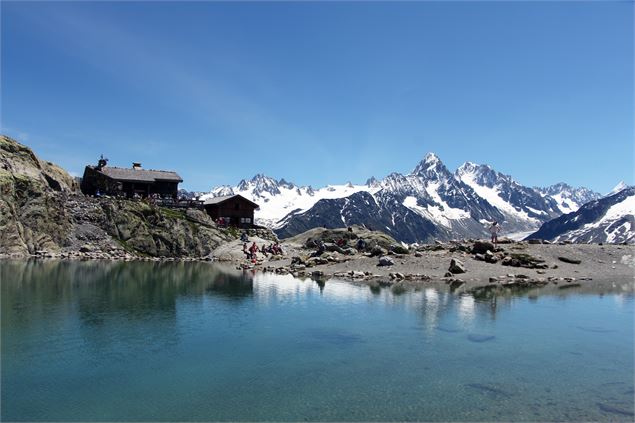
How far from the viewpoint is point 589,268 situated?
66.8 metres

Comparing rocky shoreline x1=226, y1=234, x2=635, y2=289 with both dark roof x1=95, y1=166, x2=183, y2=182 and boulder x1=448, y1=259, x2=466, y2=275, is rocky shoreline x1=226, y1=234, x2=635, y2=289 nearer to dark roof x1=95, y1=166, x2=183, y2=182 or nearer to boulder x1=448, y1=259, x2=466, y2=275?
boulder x1=448, y1=259, x2=466, y2=275

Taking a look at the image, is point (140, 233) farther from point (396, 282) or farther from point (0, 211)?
point (396, 282)

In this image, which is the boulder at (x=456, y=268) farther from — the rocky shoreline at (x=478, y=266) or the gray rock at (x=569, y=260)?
the gray rock at (x=569, y=260)

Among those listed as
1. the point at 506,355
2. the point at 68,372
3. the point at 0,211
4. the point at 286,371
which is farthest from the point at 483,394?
the point at 0,211

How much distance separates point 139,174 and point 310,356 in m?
107

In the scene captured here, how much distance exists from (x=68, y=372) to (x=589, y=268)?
68.9m

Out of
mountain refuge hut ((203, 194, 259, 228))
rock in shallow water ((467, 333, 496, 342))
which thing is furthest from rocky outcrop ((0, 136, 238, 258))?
rock in shallow water ((467, 333, 496, 342))

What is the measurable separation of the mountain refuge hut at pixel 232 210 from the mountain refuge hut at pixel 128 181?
1047cm

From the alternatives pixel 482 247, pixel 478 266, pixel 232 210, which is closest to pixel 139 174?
pixel 232 210

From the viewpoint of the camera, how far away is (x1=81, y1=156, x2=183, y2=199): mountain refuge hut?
113250 mm

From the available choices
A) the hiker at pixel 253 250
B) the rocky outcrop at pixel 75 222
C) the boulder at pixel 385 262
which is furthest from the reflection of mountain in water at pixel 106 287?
the boulder at pixel 385 262

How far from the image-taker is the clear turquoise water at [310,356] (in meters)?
18.4

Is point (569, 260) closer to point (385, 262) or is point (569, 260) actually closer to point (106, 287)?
point (385, 262)

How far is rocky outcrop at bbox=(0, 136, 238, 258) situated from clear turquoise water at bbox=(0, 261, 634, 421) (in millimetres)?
38343
